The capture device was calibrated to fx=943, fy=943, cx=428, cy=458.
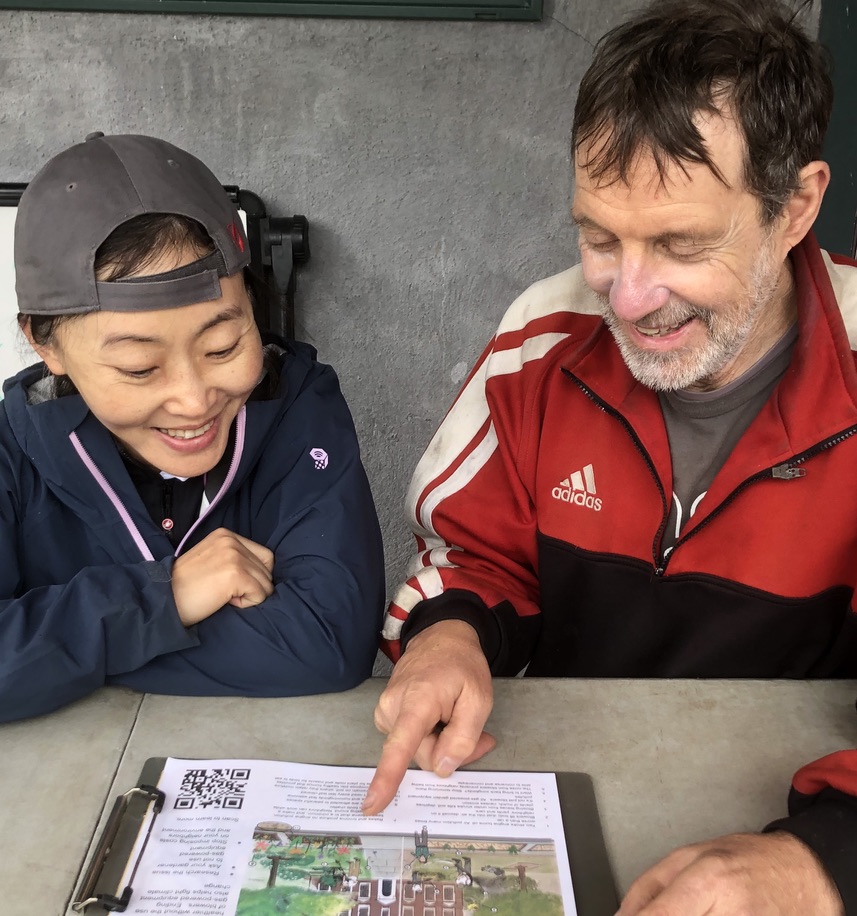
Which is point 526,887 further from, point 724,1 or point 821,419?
point 724,1

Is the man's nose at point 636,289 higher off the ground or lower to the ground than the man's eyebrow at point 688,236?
lower

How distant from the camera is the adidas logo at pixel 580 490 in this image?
53.0 inches

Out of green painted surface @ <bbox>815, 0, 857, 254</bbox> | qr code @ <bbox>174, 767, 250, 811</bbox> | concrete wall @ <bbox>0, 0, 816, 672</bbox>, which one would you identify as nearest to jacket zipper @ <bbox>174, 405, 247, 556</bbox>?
qr code @ <bbox>174, 767, 250, 811</bbox>

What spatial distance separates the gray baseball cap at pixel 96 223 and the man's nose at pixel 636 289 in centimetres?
50

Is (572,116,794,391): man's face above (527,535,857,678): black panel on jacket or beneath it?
above

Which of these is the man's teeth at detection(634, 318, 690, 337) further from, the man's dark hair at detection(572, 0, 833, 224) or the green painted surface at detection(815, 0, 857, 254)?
the green painted surface at detection(815, 0, 857, 254)

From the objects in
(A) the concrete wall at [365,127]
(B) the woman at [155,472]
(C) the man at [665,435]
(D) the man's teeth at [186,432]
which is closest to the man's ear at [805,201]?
(C) the man at [665,435]

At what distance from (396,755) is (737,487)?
574mm

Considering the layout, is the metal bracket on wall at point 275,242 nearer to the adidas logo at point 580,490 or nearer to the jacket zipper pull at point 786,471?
the adidas logo at point 580,490

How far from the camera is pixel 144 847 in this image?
34.7 inches

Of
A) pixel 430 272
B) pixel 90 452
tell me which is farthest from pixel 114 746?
pixel 430 272

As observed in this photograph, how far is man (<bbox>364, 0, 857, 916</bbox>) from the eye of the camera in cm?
109

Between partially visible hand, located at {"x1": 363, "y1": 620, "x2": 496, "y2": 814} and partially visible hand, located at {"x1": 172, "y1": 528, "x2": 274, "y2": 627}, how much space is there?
230mm

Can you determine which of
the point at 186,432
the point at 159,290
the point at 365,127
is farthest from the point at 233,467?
the point at 365,127
